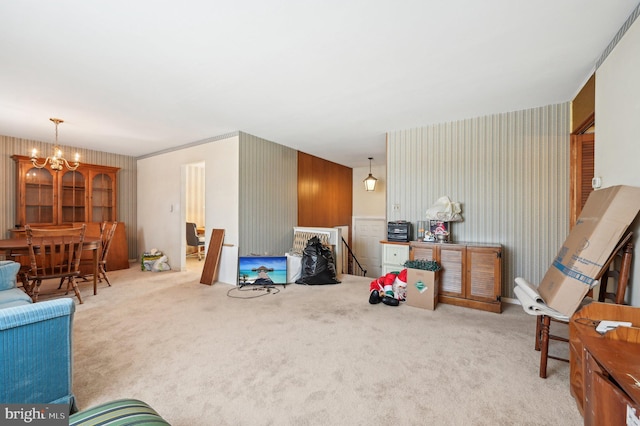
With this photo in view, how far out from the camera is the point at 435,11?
73.1 inches

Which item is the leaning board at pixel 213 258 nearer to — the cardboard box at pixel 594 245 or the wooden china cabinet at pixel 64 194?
the wooden china cabinet at pixel 64 194

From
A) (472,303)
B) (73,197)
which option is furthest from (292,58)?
(73,197)

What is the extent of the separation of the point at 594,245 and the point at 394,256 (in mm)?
2420

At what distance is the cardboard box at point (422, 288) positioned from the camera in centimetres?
334

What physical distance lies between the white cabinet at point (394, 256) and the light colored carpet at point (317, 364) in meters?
0.79

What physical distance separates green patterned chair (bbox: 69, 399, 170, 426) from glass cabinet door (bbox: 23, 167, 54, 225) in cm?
571

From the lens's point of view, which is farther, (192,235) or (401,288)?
(192,235)

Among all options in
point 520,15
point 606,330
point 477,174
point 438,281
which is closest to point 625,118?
point 520,15

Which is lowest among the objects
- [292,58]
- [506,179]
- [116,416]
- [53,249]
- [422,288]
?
[422,288]

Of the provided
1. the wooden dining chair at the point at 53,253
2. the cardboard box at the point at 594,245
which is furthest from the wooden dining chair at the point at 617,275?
the wooden dining chair at the point at 53,253

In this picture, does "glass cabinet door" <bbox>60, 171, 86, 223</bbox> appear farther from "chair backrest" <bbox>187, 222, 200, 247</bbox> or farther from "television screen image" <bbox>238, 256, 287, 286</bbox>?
"television screen image" <bbox>238, 256, 287, 286</bbox>

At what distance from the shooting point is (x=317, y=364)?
7.01ft

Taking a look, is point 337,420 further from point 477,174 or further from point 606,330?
point 477,174

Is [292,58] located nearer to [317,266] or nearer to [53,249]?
[317,266]
